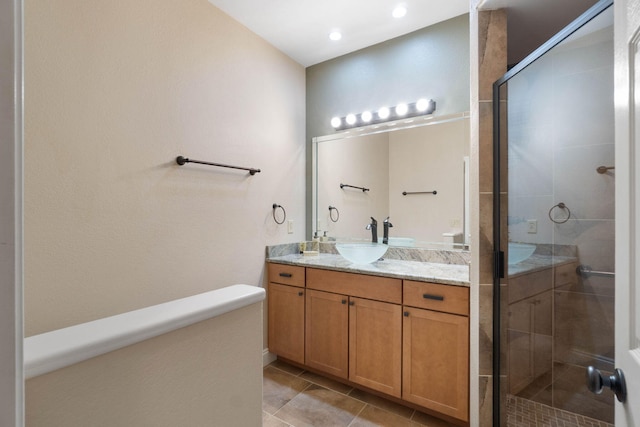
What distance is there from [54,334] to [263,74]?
2275 mm

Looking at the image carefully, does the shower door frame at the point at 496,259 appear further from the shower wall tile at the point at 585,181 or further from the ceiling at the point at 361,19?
the ceiling at the point at 361,19

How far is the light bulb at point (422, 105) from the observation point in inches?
90.1

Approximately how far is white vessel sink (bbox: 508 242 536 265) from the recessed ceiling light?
172cm

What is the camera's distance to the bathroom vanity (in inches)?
67.0

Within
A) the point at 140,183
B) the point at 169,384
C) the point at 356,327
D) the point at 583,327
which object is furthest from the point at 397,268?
the point at 140,183

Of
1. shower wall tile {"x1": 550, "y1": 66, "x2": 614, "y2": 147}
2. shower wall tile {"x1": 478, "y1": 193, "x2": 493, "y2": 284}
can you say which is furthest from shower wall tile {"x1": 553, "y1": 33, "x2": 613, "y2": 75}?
shower wall tile {"x1": 478, "y1": 193, "x2": 493, "y2": 284}

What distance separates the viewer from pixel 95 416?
68 centimetres

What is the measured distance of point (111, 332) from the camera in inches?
27.6

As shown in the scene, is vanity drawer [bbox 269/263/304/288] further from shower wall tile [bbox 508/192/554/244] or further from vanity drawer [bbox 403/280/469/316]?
shower wall tile [bbox 508/192/554/244]

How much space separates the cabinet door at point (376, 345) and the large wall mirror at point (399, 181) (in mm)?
698

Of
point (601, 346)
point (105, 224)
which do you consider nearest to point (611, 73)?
point (601, 346)

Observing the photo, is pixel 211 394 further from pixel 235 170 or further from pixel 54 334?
pixel 235 170
